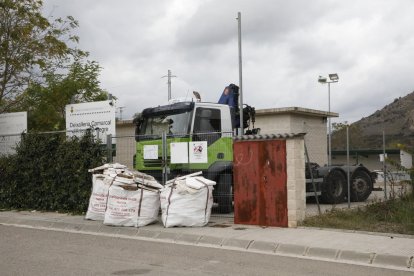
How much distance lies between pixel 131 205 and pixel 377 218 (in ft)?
18.3

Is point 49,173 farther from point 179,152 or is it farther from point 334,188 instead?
point 334,188

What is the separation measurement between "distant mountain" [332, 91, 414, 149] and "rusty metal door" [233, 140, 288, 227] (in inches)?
1403

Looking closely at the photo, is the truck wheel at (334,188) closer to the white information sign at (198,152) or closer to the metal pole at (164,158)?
the white information sign at (198,152)

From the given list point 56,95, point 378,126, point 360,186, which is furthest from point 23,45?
point 378,126

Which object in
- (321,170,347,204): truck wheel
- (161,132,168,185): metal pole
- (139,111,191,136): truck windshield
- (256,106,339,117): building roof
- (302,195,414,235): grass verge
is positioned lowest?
(302,195,414,235): grass verge

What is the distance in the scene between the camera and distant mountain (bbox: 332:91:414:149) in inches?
1966

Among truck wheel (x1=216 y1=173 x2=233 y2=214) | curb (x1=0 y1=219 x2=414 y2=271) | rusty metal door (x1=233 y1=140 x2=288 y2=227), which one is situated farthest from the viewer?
truck wheel (x1=216 y1=173 x2=233 y2=214)

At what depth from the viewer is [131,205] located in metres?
11.9

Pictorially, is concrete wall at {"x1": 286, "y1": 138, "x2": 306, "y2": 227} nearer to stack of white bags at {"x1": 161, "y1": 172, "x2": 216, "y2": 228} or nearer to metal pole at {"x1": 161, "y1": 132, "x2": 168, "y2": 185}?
stack of white bags at {"x1": 161, "y1": 172, "x2": 216, "y2": 228}

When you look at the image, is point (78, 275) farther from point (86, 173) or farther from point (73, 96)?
point (73, 96)

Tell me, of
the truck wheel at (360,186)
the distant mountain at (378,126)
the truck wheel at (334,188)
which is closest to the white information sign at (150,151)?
the truck wheel at (334,188)

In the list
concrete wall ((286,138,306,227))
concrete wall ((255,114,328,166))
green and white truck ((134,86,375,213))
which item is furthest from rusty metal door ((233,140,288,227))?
concrete wall ((255,114,328,166))

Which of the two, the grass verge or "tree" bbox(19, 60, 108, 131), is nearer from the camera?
the grass verge

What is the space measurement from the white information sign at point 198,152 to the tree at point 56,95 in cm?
867
